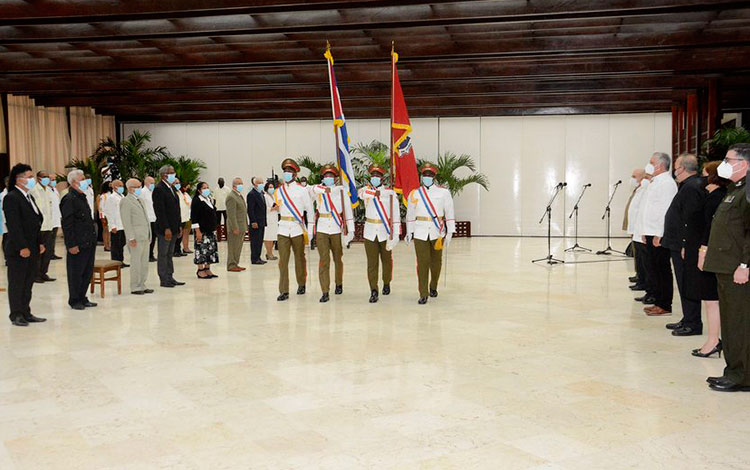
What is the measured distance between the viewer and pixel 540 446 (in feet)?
11.6

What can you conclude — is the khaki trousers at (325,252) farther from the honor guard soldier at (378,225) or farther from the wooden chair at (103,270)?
the wooden chair at (103,270)

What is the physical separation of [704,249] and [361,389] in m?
2.63

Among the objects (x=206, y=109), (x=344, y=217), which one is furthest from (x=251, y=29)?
(x=206, y=109)

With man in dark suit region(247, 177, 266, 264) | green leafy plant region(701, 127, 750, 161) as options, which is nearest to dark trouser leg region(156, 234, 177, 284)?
man in dark suit region(247, 177, 266, 264)

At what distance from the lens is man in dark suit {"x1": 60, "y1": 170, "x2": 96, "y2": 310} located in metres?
7.50

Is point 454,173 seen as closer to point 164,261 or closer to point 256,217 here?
point 256,217

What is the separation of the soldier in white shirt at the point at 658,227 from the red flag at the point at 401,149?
256cm

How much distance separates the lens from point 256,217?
40.2 ft

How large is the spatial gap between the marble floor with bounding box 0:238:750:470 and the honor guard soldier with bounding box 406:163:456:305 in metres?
0.49

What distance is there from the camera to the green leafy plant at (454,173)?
60.1ft

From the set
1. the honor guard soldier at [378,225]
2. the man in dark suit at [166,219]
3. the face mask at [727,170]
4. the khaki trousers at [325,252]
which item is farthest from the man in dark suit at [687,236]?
the man in dark suit at [166,219]

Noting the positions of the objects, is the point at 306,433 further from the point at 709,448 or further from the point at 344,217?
the point at 344,217

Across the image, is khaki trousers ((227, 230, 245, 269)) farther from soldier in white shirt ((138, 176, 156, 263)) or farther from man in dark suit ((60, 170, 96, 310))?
man in dark suit ((60, 170, 96, 310))

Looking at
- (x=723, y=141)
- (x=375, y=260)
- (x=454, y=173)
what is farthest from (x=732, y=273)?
(x=454, y=173)
